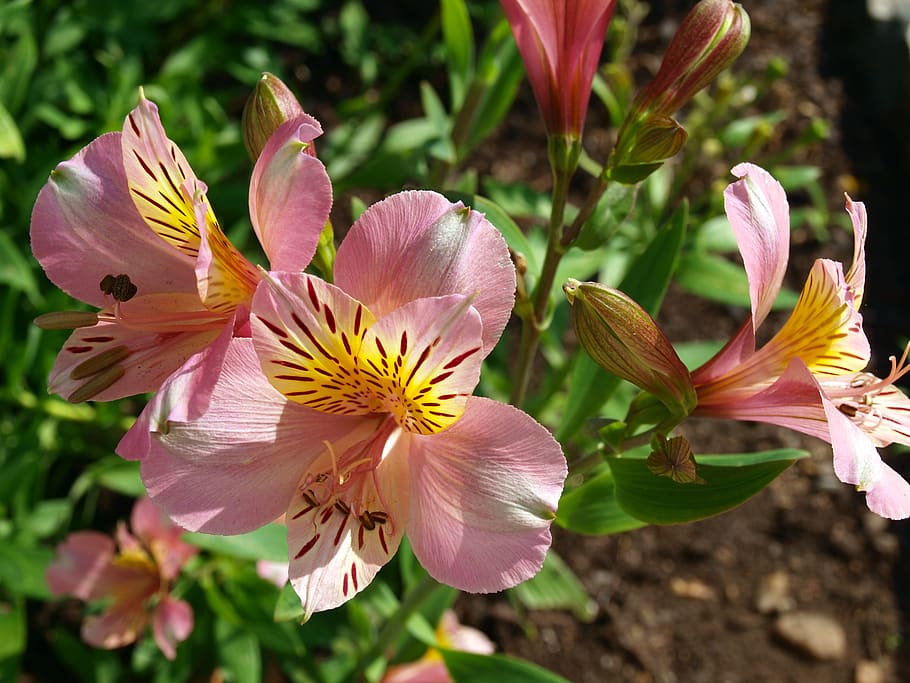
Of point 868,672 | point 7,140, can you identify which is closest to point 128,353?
point 7,140

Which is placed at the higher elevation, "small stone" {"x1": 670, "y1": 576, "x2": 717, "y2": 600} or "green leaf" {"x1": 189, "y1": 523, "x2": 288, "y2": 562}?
"green leaf" {"x1": 189, "y1": 523, "x2": 288, "y2": 562}

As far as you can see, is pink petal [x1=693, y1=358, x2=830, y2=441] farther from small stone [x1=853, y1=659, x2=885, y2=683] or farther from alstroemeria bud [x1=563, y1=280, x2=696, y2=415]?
small stone [x1=853, y1=659, x2=885, y2=683]

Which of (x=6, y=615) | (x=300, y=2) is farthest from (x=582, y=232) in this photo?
(x=300, y=2)

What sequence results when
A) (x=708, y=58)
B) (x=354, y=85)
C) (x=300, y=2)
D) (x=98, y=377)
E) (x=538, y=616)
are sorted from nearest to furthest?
(x=98, y=377), (x=708, y=58), (x=538, y=616), (x=300, y=2), (x=354, y=85)

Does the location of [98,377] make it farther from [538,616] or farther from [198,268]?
[538,616]

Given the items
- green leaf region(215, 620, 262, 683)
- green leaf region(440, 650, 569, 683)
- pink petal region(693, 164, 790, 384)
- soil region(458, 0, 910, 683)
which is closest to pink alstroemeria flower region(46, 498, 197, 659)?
green leaf region(215, 620, 262, 683)

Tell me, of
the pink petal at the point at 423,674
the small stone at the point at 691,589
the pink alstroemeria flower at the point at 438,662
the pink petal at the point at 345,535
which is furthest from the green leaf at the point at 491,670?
the small stone at the point at 691,589

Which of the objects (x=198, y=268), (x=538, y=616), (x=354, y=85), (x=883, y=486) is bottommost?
(x=538, y=616)
